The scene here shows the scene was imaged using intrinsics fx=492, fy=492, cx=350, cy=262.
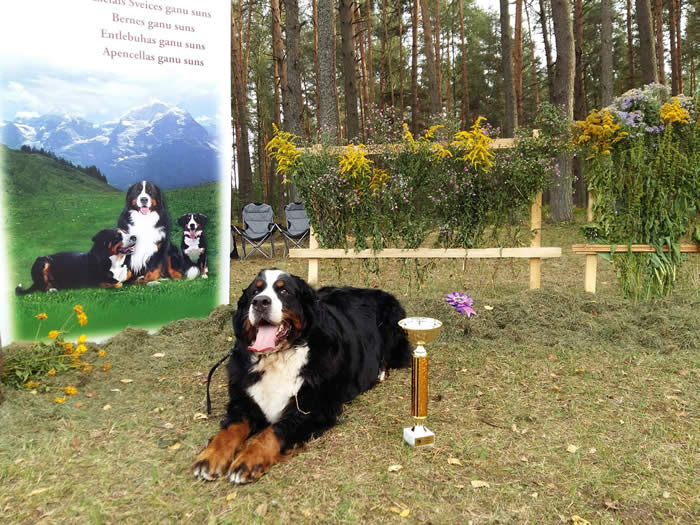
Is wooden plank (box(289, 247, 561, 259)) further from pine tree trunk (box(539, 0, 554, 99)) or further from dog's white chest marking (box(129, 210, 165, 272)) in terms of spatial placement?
pine tree trunk (box(539, 0, 554, 99))

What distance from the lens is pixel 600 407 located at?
9.64ft

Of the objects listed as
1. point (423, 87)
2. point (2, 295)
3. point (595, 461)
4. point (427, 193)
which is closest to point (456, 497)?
point (595, 461)

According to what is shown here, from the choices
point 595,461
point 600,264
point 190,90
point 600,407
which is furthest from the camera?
point 600,264

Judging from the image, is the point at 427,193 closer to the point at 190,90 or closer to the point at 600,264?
the point at 190,90

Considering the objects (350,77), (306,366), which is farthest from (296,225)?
(306,366)

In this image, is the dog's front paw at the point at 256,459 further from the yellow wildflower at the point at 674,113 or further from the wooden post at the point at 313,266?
the yellow wildflower at the point at 674,113

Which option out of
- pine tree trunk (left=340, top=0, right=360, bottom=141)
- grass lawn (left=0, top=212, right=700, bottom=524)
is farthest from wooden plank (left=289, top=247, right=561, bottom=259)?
pine tree trunk (left=340, top=0, right=360, bottom=141)

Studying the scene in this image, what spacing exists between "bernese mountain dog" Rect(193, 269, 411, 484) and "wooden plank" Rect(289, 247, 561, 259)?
247 cm

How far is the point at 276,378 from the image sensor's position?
2.54 m

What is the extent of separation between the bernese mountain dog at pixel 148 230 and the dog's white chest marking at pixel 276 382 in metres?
2.68

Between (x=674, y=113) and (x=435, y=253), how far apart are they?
8.60 ft

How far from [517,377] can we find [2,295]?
422 centimetres

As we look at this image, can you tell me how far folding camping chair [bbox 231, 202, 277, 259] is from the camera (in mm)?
10477

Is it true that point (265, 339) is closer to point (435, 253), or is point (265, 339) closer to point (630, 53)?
point (435, 253)
